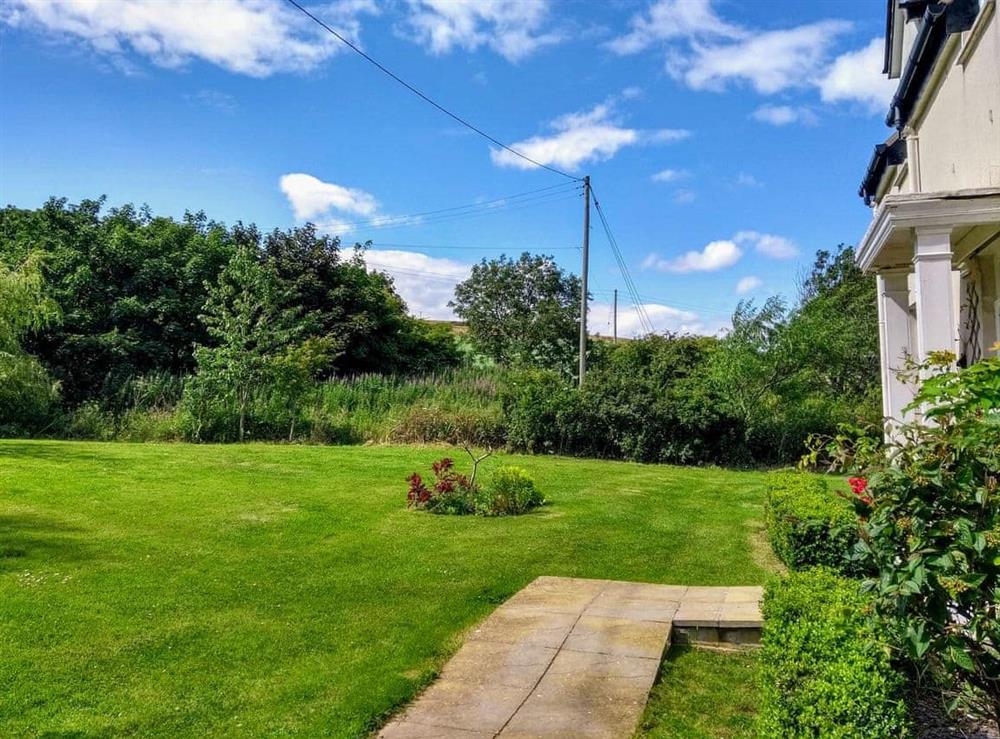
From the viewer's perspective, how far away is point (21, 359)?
49.8 feet

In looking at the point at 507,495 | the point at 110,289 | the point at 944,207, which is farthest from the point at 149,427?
the point at 944,207

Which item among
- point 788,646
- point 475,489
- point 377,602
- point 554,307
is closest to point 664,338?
point 554,307

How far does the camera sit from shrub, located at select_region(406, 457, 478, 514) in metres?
8.66

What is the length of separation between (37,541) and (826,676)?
6.95 metres

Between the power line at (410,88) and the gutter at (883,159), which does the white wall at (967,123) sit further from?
the power line at (410,88)

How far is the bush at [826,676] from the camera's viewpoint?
2213 mm

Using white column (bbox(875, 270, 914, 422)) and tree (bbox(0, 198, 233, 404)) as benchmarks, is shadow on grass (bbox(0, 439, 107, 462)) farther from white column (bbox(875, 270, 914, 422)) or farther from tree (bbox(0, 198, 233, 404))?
white column (bbox(875, 270, 914, 422))

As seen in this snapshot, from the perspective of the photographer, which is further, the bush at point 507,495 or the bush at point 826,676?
the bush at point 507,495

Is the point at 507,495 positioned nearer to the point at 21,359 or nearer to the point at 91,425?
the point at 21,359

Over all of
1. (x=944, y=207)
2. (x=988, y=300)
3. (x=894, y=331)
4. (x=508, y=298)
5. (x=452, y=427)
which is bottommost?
(x=452, y=427)

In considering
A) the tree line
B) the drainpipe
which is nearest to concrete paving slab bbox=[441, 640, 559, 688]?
the drainpipe

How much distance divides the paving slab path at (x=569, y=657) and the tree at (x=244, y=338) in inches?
523

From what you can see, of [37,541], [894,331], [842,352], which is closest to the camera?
[894,331]

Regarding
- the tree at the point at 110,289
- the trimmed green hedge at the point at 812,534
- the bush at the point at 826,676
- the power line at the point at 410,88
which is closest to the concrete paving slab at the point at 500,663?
the bush at the point at 826,676
